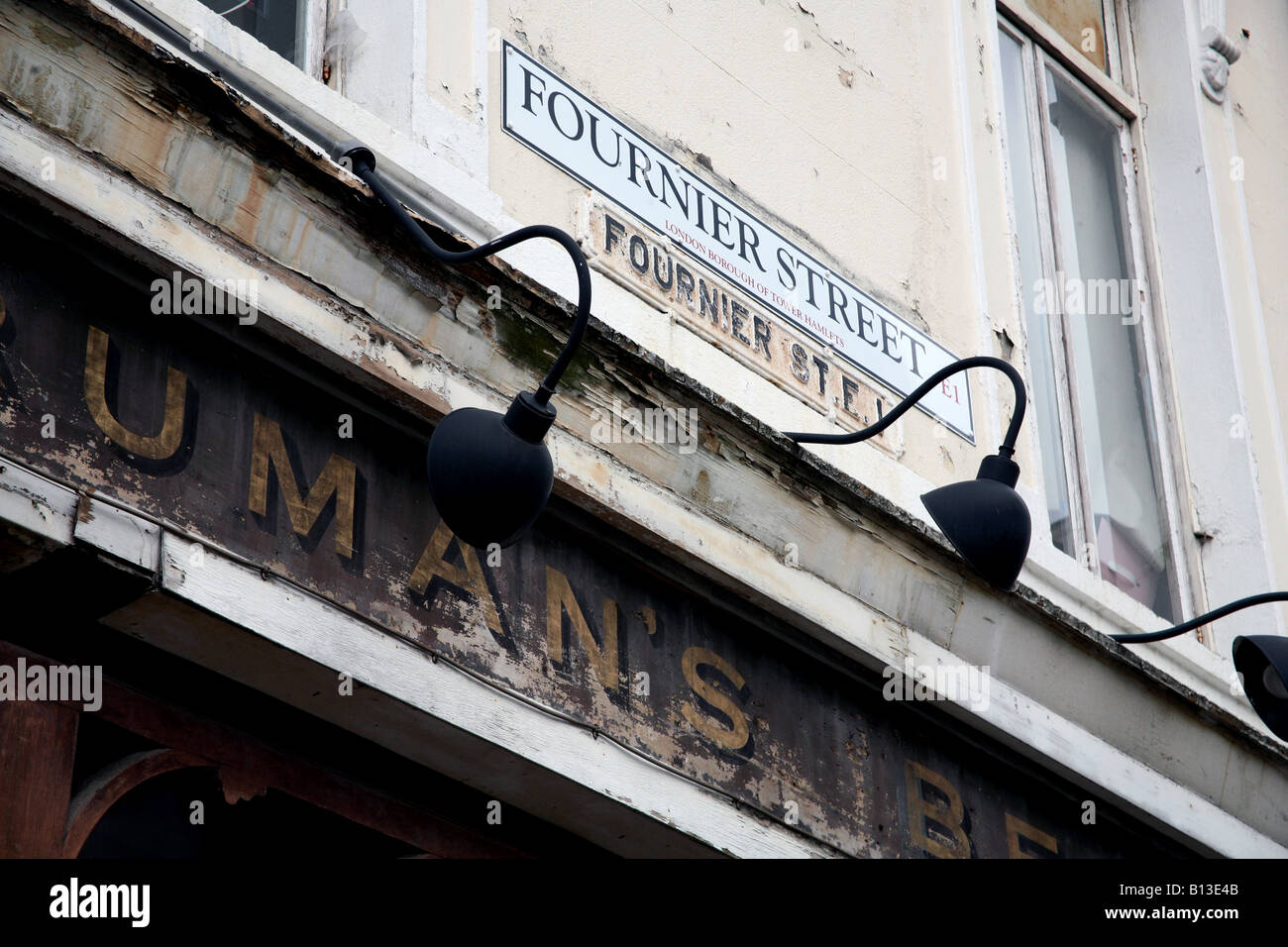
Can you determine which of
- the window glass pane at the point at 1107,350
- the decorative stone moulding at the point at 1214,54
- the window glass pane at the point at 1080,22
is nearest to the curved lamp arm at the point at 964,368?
the window glass pane at the point at 1107,350

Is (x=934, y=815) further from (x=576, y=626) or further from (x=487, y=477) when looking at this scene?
(x=487, y=477)

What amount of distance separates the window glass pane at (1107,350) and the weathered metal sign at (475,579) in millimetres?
1414

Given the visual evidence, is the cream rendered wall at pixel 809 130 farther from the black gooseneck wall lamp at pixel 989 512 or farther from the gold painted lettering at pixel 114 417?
the gold painted lettering at pixel 114 417

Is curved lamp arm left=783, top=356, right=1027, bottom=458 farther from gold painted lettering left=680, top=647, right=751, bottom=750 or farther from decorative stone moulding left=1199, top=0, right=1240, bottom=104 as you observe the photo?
decorative stone moulding left=1199, top=0, right=1240, bottom=104

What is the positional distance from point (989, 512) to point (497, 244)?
1275mm

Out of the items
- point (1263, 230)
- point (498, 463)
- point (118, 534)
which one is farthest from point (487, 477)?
point (1263, 230)

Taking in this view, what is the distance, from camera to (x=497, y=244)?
3311 millimetres

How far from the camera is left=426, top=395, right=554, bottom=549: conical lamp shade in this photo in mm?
3057

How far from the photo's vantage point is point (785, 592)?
163 inches

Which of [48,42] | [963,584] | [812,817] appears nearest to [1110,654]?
[963,584]

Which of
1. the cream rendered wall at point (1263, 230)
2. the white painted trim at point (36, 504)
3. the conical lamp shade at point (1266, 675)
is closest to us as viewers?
the white painted trim at point (36, 504)

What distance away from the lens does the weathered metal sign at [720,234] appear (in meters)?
4.34

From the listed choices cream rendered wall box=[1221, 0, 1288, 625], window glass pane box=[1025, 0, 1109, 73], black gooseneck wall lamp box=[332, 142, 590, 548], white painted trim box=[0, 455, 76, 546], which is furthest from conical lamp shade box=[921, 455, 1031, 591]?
window glass pane box=[1025, 0, 1109, 73]
